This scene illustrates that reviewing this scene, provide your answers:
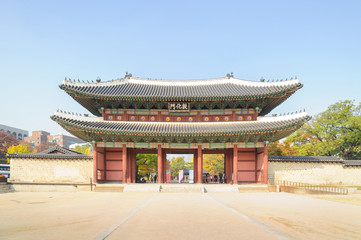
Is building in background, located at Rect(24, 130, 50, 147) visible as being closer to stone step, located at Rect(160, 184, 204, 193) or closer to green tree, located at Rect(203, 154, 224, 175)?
green tree, located at Rect(203, 154, 224, 175)

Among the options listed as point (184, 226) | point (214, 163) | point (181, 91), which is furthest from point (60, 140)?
point (184, 226)

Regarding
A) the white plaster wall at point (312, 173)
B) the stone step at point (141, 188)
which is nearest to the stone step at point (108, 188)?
the stone step at point (141, 188)

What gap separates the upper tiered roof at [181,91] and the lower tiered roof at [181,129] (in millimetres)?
2064

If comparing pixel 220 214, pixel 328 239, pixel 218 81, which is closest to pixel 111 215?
pixel 220 214

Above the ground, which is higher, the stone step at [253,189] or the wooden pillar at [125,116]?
the wooden pillar at [125,116]

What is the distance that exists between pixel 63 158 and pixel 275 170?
2104 cm

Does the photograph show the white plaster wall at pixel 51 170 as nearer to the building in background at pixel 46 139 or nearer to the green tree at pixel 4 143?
the green tree at pixel 4 143

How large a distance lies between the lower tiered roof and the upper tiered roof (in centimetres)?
206

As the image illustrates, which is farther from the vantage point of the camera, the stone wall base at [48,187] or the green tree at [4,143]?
the green tree at [4,143]

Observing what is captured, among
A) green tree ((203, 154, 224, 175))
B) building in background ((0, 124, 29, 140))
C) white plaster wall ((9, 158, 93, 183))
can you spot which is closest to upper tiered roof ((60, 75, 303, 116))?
white plaster wall ((9, 158, 93, 183))

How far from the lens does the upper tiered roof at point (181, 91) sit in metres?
24.9

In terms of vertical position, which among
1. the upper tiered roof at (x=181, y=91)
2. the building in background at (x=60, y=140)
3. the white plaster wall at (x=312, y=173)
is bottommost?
the white plaster wall at (x=312, y=173)

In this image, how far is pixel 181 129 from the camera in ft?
82.4

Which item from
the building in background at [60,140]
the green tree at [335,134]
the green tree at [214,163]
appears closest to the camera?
the green tree at [335,134]
